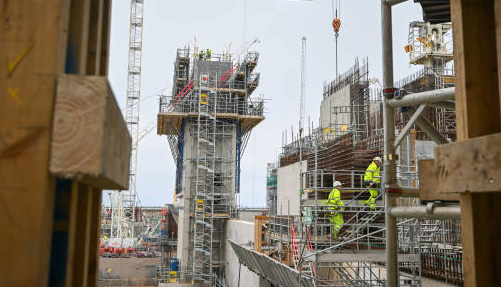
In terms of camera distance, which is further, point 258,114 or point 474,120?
point 258,114

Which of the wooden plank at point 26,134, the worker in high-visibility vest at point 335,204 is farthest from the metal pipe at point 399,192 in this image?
the worker in high-visibility vest at point 335,204

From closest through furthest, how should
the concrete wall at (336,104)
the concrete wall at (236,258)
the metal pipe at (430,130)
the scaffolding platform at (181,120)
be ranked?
the metal pipe at (430,130) → the concrete wall at (236,258) → the concrete wall at (336,104) → the scaffolding platform at (181,120)

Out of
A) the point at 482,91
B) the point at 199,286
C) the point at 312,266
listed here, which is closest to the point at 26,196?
the point at 482,91

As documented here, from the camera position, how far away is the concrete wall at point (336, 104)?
993 inches

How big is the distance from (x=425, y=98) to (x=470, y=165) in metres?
3.36

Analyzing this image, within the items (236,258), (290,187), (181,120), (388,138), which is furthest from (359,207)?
(181,120)

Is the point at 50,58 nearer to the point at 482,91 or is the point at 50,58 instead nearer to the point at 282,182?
the point at 482,91

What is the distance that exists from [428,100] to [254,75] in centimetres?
2753

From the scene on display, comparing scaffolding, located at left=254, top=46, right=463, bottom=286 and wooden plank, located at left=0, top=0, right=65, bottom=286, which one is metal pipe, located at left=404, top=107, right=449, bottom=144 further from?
wooden plank, located at left=0, top=0, right=65, bottom=286

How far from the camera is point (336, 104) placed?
88.6 feet

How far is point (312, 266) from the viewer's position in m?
14.1

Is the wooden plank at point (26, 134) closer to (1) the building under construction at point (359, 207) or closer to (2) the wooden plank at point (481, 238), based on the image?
(2) the wooden plank at point (481, 238)

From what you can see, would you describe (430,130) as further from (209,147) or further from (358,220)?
(209,147)

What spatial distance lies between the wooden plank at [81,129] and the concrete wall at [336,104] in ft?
70.2
